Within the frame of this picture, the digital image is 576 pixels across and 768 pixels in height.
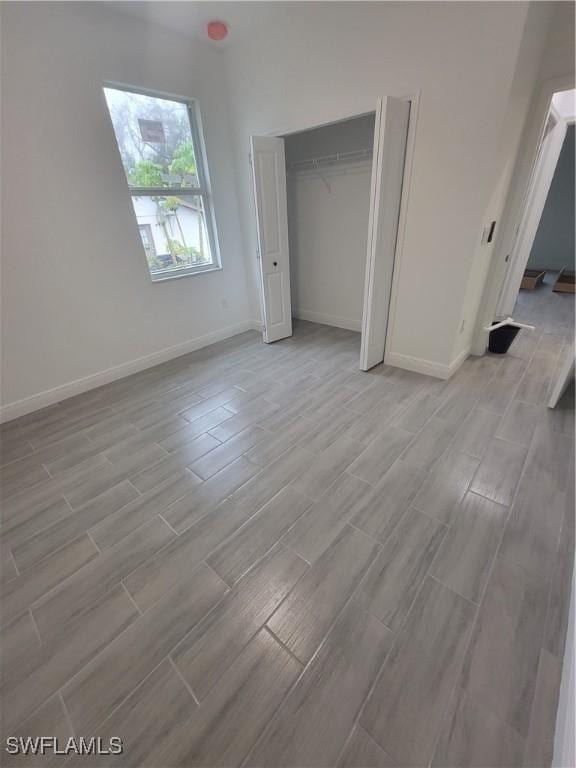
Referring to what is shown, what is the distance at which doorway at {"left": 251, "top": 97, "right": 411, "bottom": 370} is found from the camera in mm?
2574

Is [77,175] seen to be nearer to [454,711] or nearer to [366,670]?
[366,670]

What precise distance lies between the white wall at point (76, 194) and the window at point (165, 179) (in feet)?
0.44

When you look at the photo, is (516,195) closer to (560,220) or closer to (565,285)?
(565,285)

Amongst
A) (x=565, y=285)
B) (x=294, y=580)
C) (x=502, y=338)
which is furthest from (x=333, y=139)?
(x=565, y=285)

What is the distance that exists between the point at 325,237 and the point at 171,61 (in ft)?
7.24

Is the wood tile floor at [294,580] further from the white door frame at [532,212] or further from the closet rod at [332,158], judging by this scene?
the closet rod at [332,158]

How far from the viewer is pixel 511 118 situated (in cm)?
225

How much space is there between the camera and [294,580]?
4.75 ft

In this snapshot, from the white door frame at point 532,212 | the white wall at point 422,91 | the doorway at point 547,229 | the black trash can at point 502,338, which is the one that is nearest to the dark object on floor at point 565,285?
the doorway at point 547,229

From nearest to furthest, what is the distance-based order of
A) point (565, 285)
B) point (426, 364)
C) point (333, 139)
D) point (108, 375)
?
point (426, 364)
point (108, 375)
point (333, 139)
point (565, 285)

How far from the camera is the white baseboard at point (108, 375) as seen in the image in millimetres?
2754

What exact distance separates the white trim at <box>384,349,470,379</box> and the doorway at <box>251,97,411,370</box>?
0.14 metres

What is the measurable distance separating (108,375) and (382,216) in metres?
2.95

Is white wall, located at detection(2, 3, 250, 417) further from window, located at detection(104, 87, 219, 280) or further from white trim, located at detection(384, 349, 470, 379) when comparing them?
white trim, located at detection(384, 349, 470, 379)
